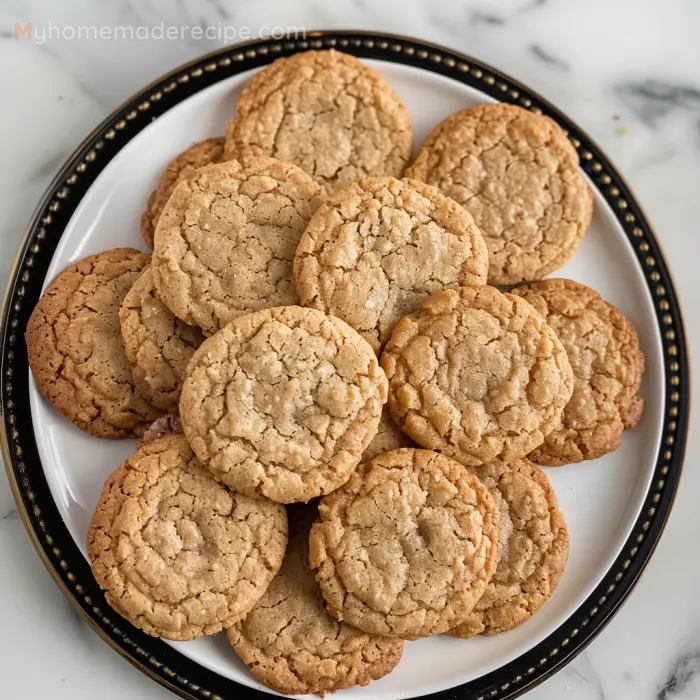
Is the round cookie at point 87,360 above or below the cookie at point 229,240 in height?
below

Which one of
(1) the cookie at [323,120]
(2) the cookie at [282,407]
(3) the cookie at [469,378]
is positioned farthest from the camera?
(1) the cookie at [323,120]

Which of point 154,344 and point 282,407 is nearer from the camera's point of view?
point 282,407

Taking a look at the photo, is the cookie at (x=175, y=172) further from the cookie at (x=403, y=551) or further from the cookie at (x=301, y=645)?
the cookie at (x=301, y=645)

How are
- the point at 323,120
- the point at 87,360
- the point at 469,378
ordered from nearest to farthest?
the point at 469,378 < the point at 87,360 < the point at 323,120

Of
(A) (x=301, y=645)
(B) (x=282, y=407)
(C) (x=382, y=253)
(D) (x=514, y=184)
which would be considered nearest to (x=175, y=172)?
(C) (x=382, y=253)

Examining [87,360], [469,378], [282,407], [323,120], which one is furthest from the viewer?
[323,120]

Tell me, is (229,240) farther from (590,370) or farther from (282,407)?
(590,370)

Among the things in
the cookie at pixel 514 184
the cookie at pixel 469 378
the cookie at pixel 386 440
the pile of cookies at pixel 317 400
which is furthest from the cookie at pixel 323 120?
the cookie at pixel 386 440
